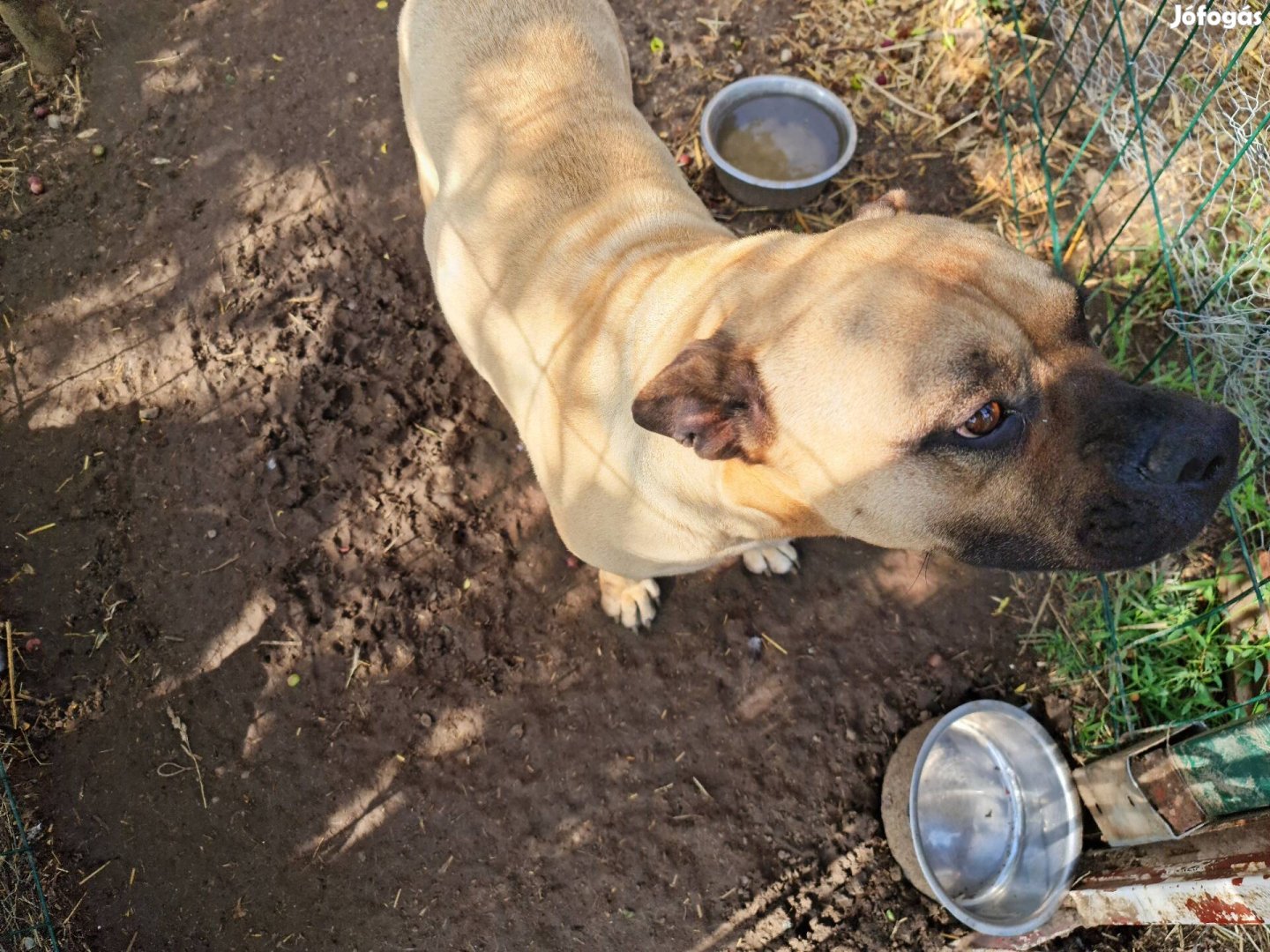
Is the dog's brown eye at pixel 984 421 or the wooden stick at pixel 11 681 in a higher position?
the dog's brown eye at pixel 984 421

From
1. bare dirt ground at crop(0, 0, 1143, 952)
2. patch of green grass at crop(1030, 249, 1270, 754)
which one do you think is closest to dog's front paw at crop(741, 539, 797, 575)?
bare dirt ground at crop(0, 0, 1143, 952)

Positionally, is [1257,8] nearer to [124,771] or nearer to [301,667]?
[301,667]

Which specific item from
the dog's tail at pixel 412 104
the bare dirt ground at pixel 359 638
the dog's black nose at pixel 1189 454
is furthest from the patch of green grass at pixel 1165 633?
the dog's tail at pixel 412 104

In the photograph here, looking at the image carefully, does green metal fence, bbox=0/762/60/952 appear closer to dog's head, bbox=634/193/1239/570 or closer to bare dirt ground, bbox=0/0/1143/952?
bare dirt ground, bbox=0/0/1143/952

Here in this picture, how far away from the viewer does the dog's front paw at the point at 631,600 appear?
3949 mm

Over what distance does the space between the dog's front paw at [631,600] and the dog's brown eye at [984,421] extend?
80.4 inches

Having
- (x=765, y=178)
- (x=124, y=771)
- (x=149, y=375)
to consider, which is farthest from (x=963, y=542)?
(x=149, y=375)

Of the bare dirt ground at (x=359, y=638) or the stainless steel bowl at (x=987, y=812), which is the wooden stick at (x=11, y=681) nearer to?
the bare dirt ground at (x=359, y=638)

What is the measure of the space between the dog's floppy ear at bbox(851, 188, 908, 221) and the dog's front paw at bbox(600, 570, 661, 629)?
2.02 m

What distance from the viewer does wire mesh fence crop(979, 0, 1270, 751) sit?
365cm

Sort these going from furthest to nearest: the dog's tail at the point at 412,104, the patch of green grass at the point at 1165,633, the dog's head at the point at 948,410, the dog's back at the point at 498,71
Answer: the dog's tail at the point at 412,104 < the patch of green grass at the point at 1165,633 < the dog's back at the point at 498,71 < the dog's head at the point at 948,410

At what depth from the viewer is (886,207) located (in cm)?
258

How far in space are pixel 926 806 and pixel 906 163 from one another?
3.65 meters

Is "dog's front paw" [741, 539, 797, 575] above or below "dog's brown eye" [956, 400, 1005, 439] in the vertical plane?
below
